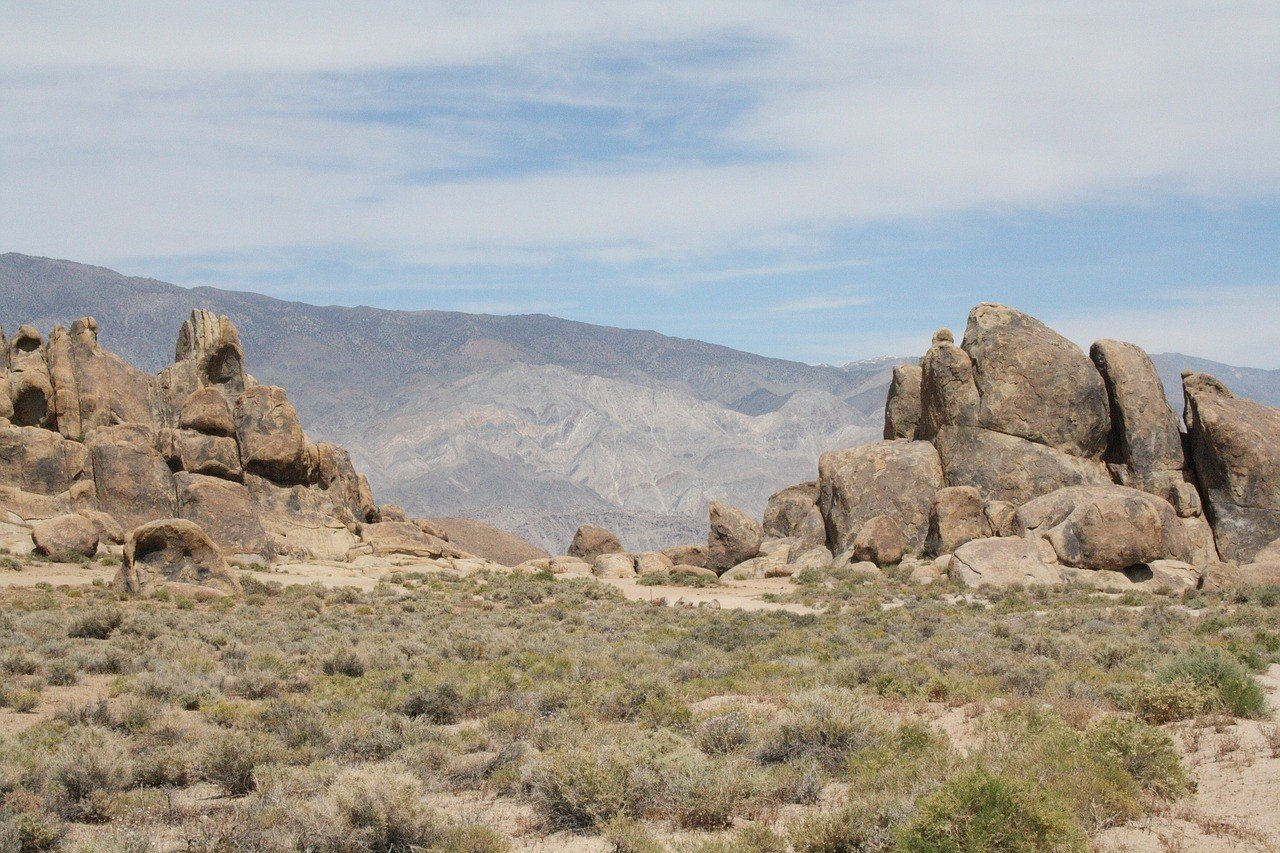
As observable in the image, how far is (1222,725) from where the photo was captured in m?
11.0

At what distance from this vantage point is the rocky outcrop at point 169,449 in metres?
37.8

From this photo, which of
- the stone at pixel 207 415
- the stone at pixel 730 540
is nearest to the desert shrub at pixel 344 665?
the stone at pixel 730 540

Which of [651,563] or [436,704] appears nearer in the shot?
[436,704]

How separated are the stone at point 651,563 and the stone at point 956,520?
39.1 feet

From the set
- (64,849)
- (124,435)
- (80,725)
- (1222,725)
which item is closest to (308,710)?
(80,725)

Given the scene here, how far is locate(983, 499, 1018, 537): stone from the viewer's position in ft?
118

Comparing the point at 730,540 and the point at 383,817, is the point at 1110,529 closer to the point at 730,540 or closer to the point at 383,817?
the point at 730,540

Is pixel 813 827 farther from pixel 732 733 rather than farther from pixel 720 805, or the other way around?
pixel 732 733

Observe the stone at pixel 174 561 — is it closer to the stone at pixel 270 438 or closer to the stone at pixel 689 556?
the stone at pixel 270 438

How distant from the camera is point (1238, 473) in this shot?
3719 cm

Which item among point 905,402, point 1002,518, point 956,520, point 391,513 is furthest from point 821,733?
point 391,513

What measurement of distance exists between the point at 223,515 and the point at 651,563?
58.7ft

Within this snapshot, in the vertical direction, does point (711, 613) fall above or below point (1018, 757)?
below

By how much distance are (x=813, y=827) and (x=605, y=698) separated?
243 inches
